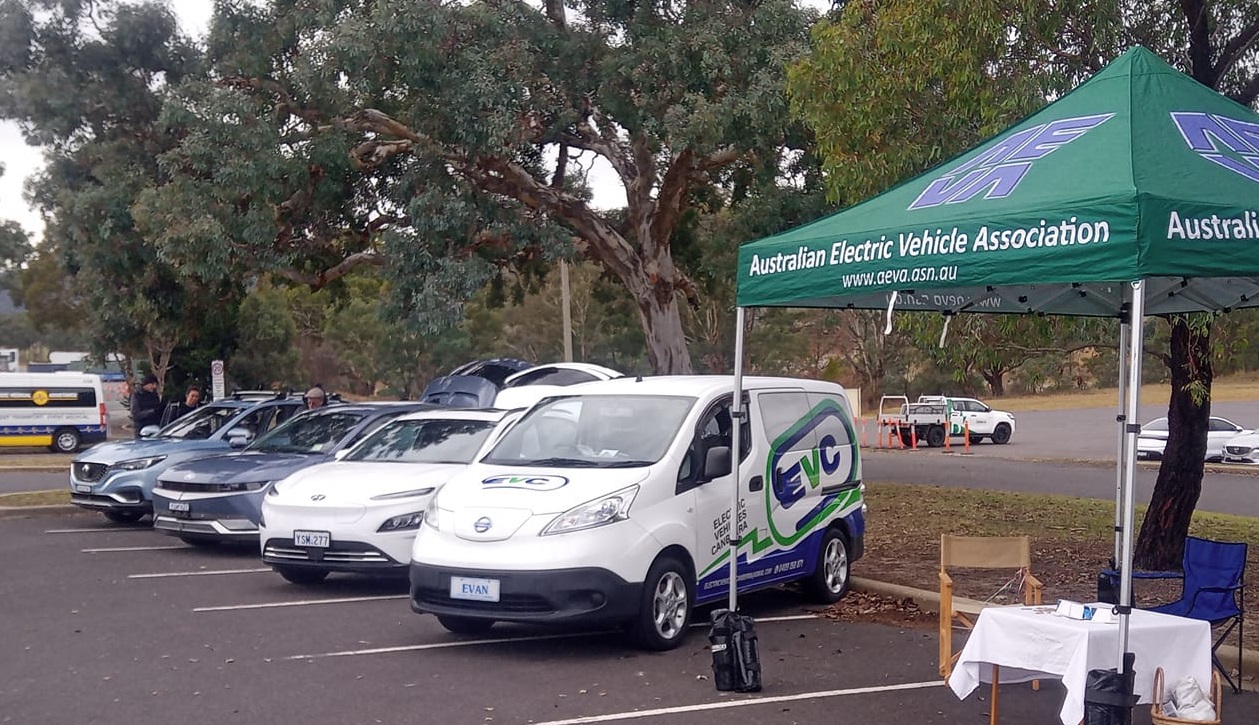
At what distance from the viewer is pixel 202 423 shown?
53.8ft

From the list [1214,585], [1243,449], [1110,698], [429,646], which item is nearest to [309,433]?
[429,646]

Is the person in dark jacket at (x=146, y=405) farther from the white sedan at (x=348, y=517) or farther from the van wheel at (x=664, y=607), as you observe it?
the van wheel at (x=664, y=607)

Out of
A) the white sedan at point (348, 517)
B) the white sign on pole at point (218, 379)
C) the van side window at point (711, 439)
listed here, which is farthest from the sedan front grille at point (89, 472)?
the white sign on pole at point (218, 379)

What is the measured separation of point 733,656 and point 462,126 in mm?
12235

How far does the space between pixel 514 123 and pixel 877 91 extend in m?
7.77

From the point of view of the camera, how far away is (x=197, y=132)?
62.7ft

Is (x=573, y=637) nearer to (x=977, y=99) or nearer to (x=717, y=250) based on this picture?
(x=977, y=99)

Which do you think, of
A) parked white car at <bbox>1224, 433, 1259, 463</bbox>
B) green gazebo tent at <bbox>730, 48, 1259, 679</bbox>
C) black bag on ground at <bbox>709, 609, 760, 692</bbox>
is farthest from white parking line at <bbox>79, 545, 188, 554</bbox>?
parked white car at <bbox>1224, 433, 1259, 463</bbox>

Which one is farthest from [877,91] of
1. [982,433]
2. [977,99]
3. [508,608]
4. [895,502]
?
[982,433]

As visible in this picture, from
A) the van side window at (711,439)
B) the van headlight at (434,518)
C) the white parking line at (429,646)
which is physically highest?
the van side window at (711,439)

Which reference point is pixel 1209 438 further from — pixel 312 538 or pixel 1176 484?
pixel 312 538

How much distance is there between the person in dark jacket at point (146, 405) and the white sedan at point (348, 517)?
27.5 feet

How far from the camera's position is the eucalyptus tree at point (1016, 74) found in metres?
11.0

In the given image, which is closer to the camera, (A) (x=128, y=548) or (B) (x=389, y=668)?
(B) (x=389, y=668)
